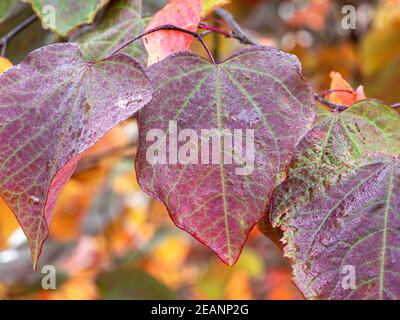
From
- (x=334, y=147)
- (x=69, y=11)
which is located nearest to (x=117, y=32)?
(x=69, y=11)

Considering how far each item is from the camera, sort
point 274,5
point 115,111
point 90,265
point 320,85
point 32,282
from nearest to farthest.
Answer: point 115,111 → point 32,282 → point 320,85 → point 274,5 → point 90,265

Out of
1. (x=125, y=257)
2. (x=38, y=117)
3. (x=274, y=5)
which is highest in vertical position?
(x=38, y=117)

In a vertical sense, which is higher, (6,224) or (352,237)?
(352,237)

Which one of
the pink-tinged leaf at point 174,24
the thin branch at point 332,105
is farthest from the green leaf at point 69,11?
the thin branch at point 332,105

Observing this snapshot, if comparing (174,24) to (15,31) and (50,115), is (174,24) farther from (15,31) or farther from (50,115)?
(15,31)

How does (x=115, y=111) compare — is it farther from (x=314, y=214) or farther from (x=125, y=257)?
(x=125, y=257)
